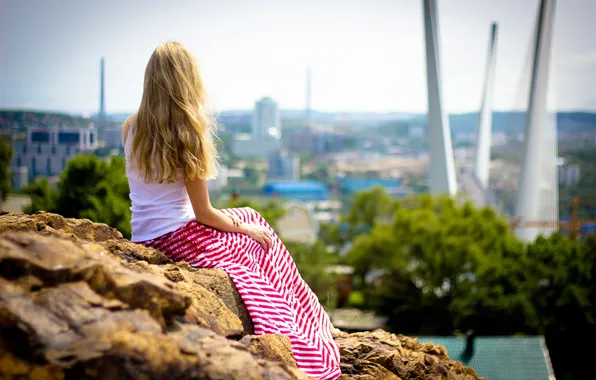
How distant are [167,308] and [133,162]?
1510 millimetres

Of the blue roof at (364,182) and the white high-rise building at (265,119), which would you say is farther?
the blue roof at (364,182)

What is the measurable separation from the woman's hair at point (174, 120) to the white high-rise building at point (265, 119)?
79.1 metres

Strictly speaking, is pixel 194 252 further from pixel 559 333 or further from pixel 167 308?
pixel 559 333

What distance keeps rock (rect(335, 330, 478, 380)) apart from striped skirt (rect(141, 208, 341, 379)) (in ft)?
0.52

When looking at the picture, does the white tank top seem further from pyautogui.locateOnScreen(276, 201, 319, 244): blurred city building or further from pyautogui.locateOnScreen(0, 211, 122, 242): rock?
pyautogui.locateOnScreen(276, 201, 319, 244): blurred city building

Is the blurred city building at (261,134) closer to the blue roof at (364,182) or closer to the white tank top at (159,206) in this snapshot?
the blue roof at (364,182)

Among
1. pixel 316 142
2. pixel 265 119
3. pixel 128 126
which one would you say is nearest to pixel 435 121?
pixel 128 126

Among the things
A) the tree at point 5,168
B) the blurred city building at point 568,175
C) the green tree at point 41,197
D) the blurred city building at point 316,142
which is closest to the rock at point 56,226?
the green tree at point 41,197

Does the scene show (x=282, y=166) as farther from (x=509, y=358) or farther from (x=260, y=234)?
(x=260, y=234)

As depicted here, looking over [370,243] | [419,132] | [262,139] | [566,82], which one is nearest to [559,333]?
[370,243]

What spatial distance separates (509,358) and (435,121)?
24.4m

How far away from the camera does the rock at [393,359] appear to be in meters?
4.59

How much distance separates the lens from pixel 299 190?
279ft

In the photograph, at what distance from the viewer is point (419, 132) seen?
330ft
